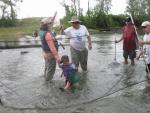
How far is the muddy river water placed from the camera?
8.72 m

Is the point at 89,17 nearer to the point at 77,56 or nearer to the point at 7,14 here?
the point at 7,14

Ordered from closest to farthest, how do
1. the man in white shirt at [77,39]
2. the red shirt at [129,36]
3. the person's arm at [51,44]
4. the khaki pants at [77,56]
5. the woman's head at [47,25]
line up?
the person's arm at [51,44], the woman's head at [47,25], the man in white shirt at [77,39], the khaki pants at [77,56], the red shirt at [129,36]

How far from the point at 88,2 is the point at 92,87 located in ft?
228

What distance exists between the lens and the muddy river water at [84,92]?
28.6 ft

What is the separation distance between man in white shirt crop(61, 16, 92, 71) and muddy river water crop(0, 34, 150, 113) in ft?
2.07

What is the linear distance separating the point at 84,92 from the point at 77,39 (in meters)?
2.59

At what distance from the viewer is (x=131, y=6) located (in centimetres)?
8644

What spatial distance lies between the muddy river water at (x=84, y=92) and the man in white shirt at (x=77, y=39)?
0.63 meters

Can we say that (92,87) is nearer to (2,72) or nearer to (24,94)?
(24,94)

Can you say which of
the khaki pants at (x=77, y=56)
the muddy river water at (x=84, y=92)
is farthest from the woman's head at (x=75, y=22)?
the muddy river water at (x=84, y=92)

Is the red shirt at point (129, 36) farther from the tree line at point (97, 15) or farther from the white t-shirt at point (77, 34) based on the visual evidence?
the tree line at point (97, 15)

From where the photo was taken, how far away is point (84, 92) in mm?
10320

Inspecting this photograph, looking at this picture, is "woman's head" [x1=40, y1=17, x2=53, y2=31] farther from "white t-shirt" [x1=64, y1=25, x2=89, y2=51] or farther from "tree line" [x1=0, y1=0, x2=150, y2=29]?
"tree line" [x1=0, y1=0, x2=150, y2=29]

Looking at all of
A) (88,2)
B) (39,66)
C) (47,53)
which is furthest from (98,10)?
(47,53)
